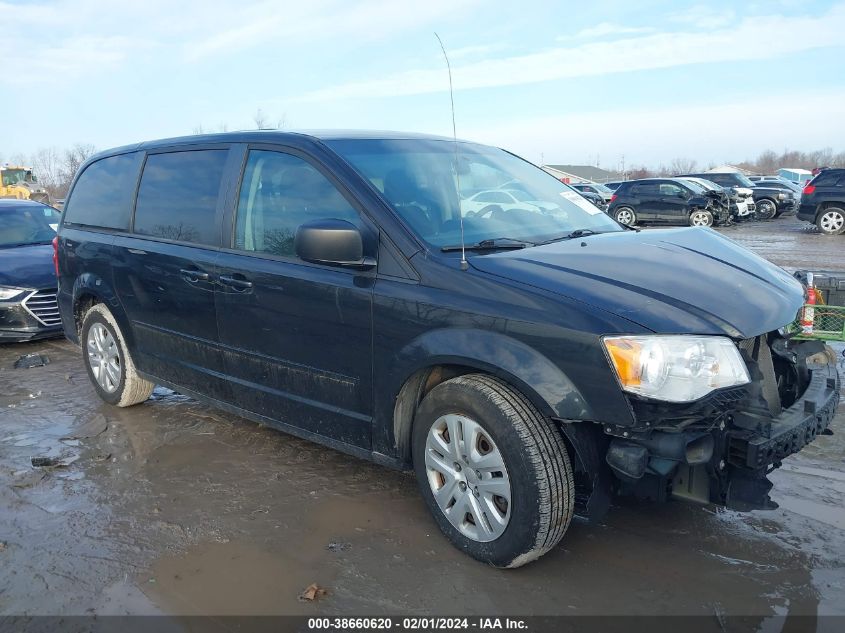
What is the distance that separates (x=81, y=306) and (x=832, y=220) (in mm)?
18894

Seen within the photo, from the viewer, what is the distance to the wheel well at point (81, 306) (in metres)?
5.26

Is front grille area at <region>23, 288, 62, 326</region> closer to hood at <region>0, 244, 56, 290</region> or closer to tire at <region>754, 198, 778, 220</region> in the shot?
hood at <region>0, 244, 56, 290</region>

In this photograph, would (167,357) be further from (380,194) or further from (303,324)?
(380,194)

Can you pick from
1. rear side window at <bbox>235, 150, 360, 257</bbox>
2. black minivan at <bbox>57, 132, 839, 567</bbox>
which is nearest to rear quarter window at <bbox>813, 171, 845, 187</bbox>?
black minivan at <bbox>57, 132, 839, 567</bbox>

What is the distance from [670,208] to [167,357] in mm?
19827

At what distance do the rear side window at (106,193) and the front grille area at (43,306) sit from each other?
199 cm

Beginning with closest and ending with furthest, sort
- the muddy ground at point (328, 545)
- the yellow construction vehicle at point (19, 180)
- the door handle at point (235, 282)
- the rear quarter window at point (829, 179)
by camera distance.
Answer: the muddy ground at point (328, 545) < the door handle at point (235, 282) < the rear quarter window at point (829, 179) < the yellow construction vehicle at point (19, 180)

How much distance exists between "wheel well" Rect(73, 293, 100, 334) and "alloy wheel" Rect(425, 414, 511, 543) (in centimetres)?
329

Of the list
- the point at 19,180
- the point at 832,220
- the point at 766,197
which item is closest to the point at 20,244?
the point at 832,220

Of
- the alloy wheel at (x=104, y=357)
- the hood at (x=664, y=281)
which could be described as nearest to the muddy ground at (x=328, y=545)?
the alloy wheel at (x=104, y=357)

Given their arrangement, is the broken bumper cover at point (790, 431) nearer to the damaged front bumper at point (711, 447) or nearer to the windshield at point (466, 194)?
the damaged front bumper at point (711, 447)

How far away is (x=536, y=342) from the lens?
2.71 m

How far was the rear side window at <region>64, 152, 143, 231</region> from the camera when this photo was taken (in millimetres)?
4821

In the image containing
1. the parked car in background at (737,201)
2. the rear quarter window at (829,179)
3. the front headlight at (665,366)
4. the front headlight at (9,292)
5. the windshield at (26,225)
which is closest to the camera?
the front headlight at (665,366)
